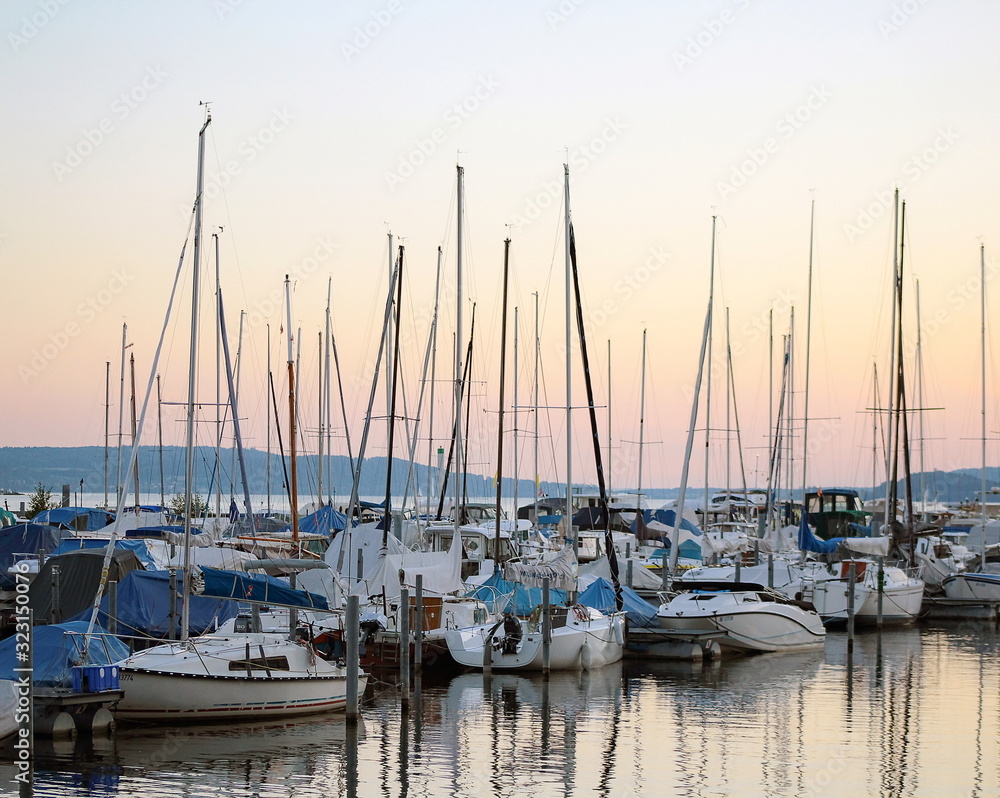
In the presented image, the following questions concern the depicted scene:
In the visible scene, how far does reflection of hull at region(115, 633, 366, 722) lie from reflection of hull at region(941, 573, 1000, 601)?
28.7 metres

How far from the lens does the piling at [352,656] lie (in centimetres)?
2220

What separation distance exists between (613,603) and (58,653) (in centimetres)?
1639

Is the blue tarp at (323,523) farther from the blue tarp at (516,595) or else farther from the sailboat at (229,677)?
the sailboat at (229,677)

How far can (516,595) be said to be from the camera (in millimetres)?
33188

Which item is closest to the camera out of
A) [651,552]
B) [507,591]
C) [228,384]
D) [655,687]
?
[655,687]

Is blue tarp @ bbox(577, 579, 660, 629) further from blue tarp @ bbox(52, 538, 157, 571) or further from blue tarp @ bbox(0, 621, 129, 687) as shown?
blue tarp @ bbox(0, 621, 129, 687)

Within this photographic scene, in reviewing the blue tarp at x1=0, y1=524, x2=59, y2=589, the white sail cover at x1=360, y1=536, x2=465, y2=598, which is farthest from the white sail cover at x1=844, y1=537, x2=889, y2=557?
the blue tarp at x1=0, y1=524, x2=59, y2=589

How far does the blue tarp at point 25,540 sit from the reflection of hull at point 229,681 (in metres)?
19.4

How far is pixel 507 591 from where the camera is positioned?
3444cm

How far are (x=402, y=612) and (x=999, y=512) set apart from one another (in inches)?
3239

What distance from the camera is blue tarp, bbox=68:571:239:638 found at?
28.0 m

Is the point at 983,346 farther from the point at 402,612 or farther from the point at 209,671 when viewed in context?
the point at 209,671

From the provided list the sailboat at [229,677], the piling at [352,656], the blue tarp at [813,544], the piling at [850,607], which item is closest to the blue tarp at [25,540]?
the sailboat at [229,677]

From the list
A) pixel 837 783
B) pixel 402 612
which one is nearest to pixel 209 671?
pixel 402 612
